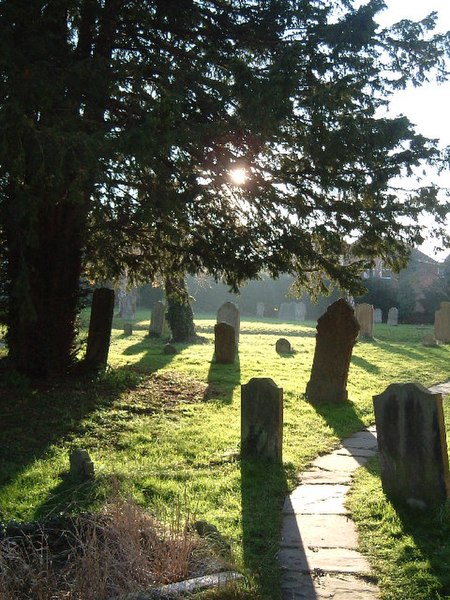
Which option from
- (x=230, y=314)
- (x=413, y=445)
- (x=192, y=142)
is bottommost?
(x=413, y=445)

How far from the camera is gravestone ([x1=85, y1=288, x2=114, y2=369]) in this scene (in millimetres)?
13102

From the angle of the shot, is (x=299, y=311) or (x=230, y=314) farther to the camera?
(x=299, y=311)

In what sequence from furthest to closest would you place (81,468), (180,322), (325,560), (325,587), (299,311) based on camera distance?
(299,311) < (180,322) < (81,468) < (325,560) < (325,587)

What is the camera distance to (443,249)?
35.8 ft

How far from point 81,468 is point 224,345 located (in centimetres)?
993

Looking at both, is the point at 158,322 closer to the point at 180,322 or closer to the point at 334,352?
the point at 180,322

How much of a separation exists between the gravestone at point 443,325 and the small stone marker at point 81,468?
70.5 ft

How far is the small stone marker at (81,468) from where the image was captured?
6.65 metres

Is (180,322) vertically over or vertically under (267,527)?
over

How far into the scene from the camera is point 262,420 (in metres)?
7.57

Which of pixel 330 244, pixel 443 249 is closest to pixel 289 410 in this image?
pixel 330 244

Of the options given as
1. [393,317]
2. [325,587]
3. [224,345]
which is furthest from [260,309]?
[325,587]

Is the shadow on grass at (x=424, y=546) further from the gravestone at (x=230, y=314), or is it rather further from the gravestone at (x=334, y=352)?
the gravestone at (x=230, y=314)

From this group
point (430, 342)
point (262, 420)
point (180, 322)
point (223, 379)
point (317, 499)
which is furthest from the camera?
point (430, 342)
